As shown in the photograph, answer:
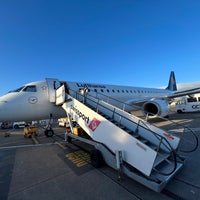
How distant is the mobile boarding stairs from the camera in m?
3.03

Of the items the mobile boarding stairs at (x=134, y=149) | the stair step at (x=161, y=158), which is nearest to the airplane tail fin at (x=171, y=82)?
the mobile boarding stairs at (x=134, y=149)

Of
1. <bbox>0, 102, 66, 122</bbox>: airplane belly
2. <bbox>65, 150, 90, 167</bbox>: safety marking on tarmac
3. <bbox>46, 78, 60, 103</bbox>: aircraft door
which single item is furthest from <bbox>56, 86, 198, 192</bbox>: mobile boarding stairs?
<bbox>0, 102, 66, 122</bbox>: airplane belly

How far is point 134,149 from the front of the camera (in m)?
3.37

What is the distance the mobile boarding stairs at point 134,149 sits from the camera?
9.95 feet

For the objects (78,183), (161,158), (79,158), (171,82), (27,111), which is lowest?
(79,158)

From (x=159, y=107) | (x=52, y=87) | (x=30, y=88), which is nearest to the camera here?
(x=30, y=88)

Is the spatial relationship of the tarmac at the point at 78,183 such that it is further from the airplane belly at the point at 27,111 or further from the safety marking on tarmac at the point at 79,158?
the airplane belly at the point at 27,111

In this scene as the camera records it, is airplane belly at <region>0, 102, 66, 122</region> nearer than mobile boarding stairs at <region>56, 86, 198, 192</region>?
No

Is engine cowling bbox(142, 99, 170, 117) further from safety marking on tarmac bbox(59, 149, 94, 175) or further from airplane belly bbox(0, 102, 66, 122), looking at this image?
airplane belly bbox(0, 102, 66, 122)

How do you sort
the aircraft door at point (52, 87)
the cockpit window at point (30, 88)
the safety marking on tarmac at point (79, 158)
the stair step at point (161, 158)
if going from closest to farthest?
1. the stair step at point (161, 158)
2. the safety marking on tarmac at point (79, 158)
3. the cockpit window at point (30, 88)
4. the aircraft door at point (52, 87)

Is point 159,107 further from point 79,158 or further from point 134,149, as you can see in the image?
point 134,149

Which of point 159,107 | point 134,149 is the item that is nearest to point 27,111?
point 134,149

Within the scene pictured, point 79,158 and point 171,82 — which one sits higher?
point 171,82

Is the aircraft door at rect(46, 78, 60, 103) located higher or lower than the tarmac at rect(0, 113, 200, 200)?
higher
